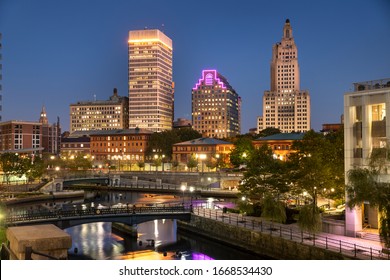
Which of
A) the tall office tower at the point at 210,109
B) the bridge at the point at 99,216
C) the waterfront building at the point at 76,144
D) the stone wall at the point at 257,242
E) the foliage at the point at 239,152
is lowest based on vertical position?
the stone wall at the point at 257,242

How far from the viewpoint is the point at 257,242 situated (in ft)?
97.6

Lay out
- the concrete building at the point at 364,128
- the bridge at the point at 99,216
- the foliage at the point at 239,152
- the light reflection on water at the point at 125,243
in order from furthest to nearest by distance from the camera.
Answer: the foliage at the point at 239,152 < the bridge at the point at 99,216 < the light reflection on water at the point at 125,243 < the concrete building at the point at 364,128

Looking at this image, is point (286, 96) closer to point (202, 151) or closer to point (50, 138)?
point (202, 151)

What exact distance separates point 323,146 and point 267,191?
24.7ft

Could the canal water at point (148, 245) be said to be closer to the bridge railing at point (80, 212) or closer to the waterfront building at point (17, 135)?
the bridge railing at point (80, 212)

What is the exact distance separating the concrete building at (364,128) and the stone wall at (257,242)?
3591mm

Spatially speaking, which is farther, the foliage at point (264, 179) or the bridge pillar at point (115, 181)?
the bridge pillar at point (115, 181)

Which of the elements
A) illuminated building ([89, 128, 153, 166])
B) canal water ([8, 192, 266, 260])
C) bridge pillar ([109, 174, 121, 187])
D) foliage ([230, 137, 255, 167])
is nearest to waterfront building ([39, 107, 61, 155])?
illuminated building ([89, 128, 153, 166])

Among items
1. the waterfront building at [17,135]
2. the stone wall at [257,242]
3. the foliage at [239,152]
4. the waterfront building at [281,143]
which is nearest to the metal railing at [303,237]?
the stone wall at [257,242]

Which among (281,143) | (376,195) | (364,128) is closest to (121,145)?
(281,143)

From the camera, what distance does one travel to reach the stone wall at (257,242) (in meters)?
24.6

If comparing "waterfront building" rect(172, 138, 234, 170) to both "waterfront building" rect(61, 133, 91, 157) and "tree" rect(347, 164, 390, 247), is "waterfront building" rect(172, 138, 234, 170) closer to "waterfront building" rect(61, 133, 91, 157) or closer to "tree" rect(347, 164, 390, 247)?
"waterfront building" rect(61, 133, 91, 157)

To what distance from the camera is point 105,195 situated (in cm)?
7388
